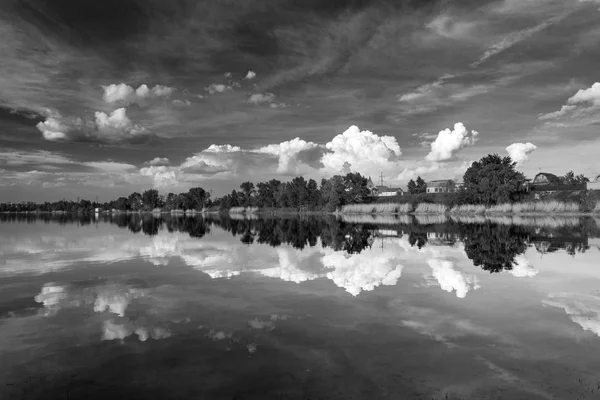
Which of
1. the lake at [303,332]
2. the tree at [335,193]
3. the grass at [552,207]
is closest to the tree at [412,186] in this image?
the tree at [335,193]

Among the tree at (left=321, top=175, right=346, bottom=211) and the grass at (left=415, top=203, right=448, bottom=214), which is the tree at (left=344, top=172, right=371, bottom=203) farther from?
the grass at (left=415, top=203, right=448, bottom=214)

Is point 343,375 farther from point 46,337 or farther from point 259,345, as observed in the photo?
point 46,337

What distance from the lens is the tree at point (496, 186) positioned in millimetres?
72688

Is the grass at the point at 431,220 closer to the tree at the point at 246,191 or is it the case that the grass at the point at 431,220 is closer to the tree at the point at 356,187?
the tree at the point at 356,187

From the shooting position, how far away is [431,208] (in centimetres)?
8006

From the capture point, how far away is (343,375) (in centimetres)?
→ 617

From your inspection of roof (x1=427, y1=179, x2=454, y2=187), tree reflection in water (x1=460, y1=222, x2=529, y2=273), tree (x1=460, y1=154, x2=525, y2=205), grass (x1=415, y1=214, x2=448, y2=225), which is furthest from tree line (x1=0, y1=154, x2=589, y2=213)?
tree reflection in water (x1=460, y1=222, x2=529, y2=273)

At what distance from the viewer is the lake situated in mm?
5844

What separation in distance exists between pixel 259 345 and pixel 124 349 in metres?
2.47

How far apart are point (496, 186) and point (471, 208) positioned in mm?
6154

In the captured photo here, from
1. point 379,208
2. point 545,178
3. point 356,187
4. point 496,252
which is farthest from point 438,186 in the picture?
point 496,252

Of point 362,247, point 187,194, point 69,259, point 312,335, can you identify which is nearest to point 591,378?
point 312,335

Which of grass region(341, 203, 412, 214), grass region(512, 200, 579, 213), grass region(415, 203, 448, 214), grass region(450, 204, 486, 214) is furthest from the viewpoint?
grass region(341, 203, 412, 214)

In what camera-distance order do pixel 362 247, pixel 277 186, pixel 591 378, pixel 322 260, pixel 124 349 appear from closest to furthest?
1. pixel 591 378
2. pixel 124 349
3. pixel 322 260
4. pixel 362 247
5. pixel 277 186
